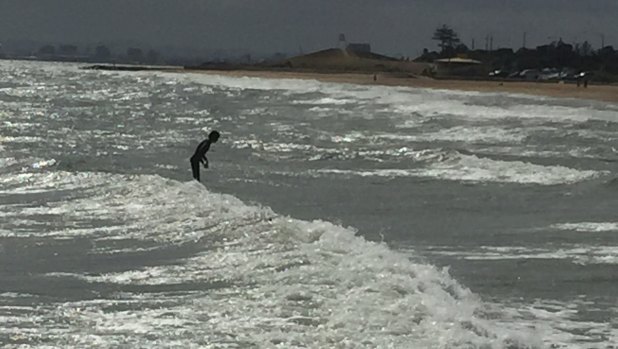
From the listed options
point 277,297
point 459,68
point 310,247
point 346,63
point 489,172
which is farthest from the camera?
point 346,63

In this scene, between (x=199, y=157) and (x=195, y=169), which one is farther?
(x=195, y=169)

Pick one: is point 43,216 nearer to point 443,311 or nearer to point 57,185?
point 57,185

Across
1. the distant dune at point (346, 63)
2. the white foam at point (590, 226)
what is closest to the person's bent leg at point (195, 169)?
the white foam at point (590, 226)

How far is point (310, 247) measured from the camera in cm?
1151

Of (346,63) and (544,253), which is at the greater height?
(544,253)

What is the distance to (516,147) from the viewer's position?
2998 centimetres

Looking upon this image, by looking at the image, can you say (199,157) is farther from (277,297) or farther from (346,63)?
(346,63)

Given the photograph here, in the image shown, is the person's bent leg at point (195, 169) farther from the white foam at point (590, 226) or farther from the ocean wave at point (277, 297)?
the white foam at point (590, 226)

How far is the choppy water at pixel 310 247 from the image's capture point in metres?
8.15

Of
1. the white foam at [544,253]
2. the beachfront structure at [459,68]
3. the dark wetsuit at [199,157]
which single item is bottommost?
the beachfront structure at [459,68]

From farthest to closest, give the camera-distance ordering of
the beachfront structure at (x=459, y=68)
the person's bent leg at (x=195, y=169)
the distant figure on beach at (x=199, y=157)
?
1. the beachfront structure at (x=459, y=68)
2. the person's bent leg at (x=195, y=169)
3. the distant figure on beach at (x=199, y=157)

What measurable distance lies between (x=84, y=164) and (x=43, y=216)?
8.33 metres

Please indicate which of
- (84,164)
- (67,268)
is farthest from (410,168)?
(67,268)

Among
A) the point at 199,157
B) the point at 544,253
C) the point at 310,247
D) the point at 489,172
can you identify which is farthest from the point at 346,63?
the point at 310,247
